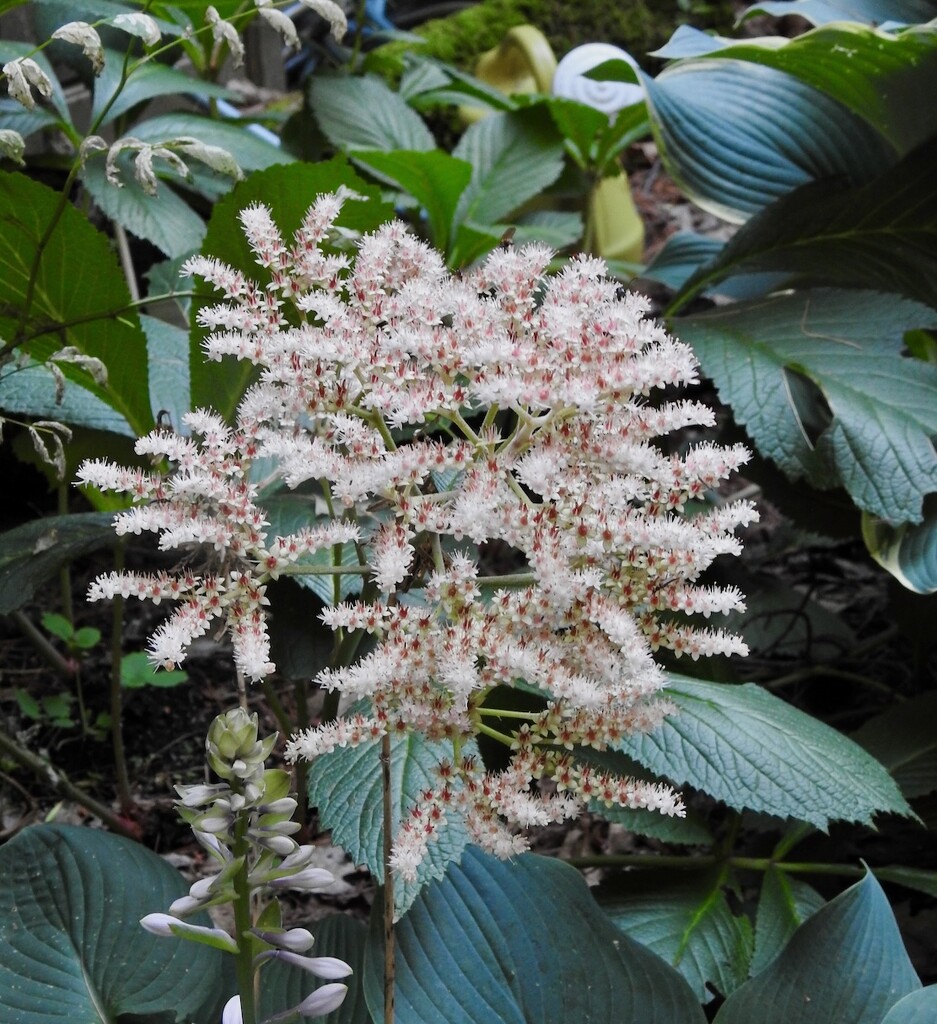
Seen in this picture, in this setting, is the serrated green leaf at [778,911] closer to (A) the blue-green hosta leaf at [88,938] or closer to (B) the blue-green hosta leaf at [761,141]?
(A) the blue-green hosta leaf at [88,938]

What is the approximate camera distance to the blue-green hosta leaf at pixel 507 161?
73.6 inches

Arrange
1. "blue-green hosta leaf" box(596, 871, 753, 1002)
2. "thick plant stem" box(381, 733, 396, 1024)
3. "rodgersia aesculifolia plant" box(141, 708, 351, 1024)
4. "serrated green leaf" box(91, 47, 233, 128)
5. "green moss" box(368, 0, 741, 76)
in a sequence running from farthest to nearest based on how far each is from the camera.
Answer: "green moss" box(368, 0, 741, 76)
"serrated green leaf" box(91, 47, 233, 128)
"blue-green hosta leaf" box(596, 871, 753, 1002)
"thick plant stem" box(381, 733, 396, 1024)
"rodgersia aesculifolia plant" box(141, 708, 351, 1024)

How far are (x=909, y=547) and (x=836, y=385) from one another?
204 millimetres

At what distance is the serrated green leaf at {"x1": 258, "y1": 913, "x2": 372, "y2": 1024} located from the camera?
0.90m

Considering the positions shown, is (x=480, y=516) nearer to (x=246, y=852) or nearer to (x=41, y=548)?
(x=246, y=852)

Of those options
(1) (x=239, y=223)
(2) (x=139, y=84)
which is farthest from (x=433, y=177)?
(1) (x=239, y=223)

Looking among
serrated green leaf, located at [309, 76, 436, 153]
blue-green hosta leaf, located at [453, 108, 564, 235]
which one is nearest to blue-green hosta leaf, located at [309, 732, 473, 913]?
blue-green hosta leaf, located at [453, 108, 564, 235]

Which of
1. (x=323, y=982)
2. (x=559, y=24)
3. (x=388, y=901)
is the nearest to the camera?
(x=388, y=901)

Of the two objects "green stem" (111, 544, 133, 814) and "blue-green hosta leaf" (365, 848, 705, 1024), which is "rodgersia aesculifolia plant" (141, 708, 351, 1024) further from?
"green stem" (111, 544, 133, 814)

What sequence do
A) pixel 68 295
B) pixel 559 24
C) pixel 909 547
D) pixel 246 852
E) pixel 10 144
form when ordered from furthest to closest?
pixel 559 24, pixel 909 547, pixel 68 295, pixel 10 144, pixel 246 852

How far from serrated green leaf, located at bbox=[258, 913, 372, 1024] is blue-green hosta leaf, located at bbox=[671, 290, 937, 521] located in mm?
692

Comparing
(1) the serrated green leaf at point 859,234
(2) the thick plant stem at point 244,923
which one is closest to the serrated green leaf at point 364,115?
(1) the serrated green leaf at point 859,234

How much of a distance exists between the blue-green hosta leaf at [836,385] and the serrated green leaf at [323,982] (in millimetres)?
692

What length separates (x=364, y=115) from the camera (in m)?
2.00
